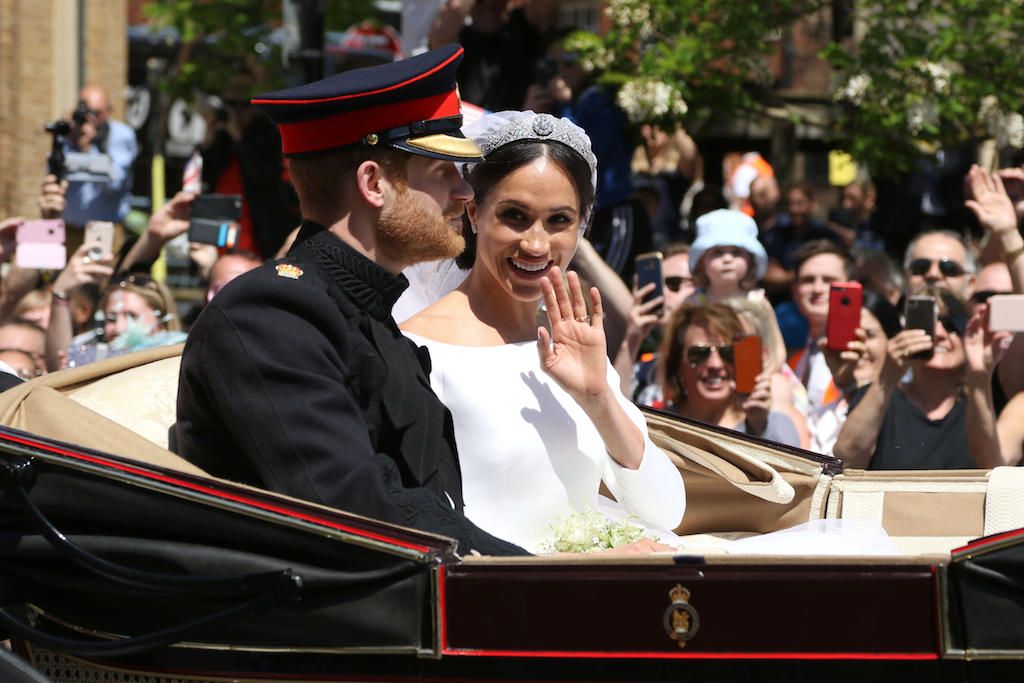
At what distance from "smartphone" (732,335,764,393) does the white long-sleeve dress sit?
5.15ft

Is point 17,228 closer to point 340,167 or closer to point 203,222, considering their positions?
point 203,222

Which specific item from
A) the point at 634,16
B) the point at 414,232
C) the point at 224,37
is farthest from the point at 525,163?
the point at 224,37

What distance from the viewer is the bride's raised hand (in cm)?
325

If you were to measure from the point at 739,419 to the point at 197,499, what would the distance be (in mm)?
2964

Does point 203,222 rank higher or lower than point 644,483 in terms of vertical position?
higher

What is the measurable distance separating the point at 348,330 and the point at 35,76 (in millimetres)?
10732

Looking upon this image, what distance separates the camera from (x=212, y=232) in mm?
6418

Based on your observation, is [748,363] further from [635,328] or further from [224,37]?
[224,37]

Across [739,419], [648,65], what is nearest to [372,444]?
[739,419]

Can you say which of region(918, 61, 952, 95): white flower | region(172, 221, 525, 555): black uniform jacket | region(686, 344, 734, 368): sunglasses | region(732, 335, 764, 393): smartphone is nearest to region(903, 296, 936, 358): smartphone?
region(732, 335, 764, 393): smartphone

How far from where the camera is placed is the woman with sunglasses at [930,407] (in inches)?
186

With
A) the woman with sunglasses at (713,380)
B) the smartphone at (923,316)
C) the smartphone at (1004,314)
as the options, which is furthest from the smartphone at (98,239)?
the smartphone at (1004,314)

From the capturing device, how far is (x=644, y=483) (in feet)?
11.0

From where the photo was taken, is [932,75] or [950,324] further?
[932,75]
